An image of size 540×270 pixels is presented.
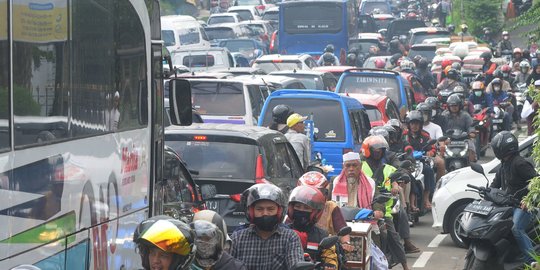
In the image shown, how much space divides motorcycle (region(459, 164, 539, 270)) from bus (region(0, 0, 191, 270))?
3.69 metres

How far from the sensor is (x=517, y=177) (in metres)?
13.1

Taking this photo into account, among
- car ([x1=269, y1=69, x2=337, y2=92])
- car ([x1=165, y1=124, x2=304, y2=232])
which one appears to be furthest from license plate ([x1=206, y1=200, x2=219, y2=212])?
car ([x1=269, y1=69, x2=337, y2=92])

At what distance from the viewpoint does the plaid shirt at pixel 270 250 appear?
26.9 feet

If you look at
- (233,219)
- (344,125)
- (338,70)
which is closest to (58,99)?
(233,219)

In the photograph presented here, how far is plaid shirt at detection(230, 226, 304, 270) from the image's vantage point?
26.9ft

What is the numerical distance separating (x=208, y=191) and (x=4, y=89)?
591cm

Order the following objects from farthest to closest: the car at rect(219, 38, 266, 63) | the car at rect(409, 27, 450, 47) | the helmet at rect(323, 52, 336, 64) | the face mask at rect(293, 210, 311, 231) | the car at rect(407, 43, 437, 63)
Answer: the car at rect(409, 27, 450, 47)
the car at rect(219, 38, 266, 63)
the car at rect(407, 43, 437, 63)
the helmet at rect(323, 52, 336, 64)
the face mask at rect(293, 210, 311, 231)

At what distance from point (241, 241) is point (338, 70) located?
24553mm

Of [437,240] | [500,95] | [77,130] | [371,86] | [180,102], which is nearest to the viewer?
[77,130]

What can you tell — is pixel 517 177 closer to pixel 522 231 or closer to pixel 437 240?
pixel 522 231

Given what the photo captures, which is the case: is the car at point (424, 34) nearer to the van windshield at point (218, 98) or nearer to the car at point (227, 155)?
the van windshield at point (218, 98)

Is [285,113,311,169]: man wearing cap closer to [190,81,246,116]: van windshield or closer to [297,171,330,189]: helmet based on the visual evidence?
[190,81,246,116]: van windshield

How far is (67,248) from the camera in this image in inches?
310

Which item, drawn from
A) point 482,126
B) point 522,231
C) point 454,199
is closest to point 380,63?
point 482,126
